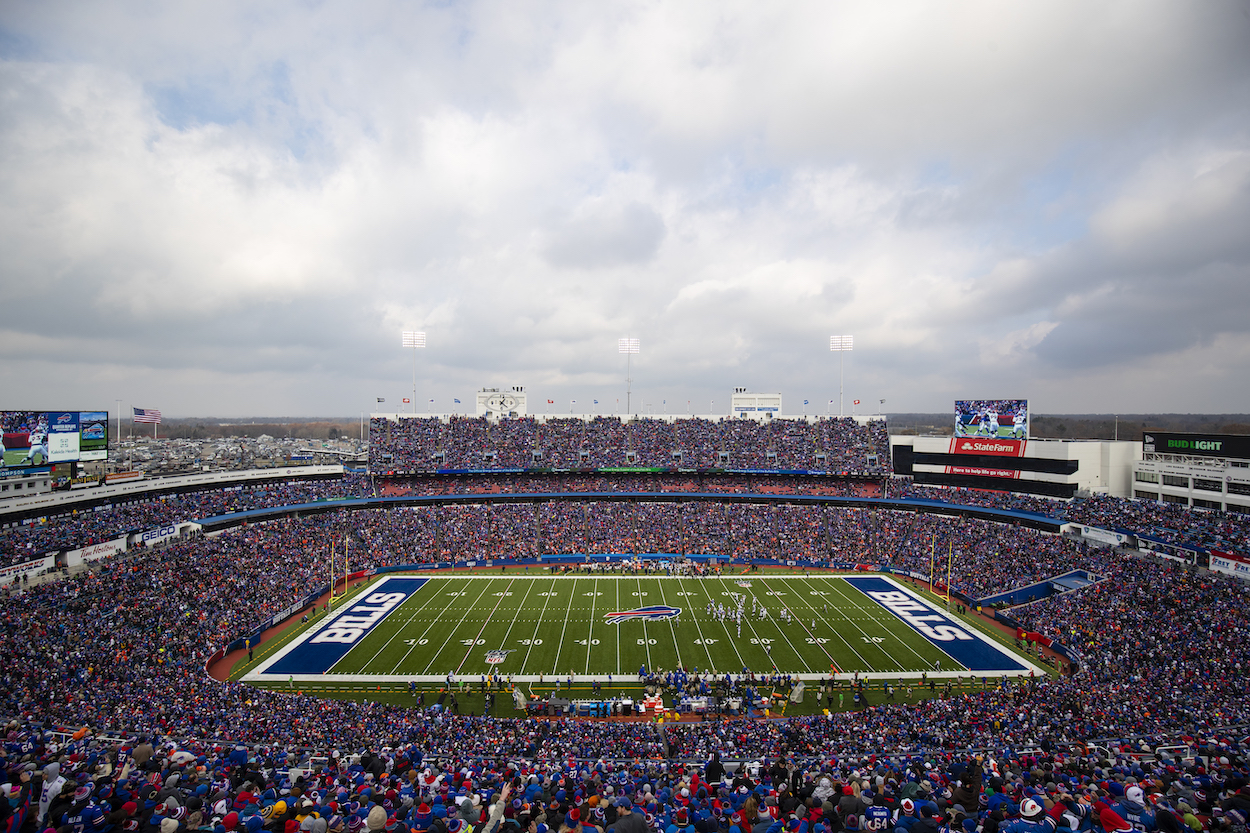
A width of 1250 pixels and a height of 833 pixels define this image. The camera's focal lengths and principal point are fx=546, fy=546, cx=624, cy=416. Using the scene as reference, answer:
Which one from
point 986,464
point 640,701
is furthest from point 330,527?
point 986,464

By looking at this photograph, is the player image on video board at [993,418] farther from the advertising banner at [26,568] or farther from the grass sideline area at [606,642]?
the advertising banner at [26,568]

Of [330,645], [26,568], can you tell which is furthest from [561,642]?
[26,568]

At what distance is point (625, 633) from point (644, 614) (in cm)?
313

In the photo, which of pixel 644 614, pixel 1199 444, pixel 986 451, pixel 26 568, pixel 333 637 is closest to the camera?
pixel 26 568

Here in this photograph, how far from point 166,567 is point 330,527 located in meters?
13.5

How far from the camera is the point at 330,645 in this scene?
3030 cm

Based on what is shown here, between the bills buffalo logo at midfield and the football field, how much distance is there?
0.41 feet

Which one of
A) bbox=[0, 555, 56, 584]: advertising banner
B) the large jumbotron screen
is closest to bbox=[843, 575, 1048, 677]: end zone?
bbox=[0, 555, 56, 584]: advertising banner

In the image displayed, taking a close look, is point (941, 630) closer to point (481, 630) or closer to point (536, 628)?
point (536, 628)

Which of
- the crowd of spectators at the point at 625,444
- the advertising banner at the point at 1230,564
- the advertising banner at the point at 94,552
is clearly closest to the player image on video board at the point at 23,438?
the advertising banner at the point at 94,552

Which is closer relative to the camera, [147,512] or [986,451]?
[147,512]

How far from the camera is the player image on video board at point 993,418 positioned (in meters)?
51.0

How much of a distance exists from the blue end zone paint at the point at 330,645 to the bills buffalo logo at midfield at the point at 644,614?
14.5m

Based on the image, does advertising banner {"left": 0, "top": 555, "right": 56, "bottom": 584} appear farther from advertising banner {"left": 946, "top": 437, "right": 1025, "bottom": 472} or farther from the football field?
advertising banner {"left": 946, "top": 437, "right": 1025, "bottom": 472}
